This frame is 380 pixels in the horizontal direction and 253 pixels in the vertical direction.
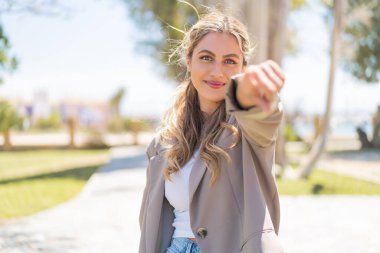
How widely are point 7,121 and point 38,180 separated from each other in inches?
420

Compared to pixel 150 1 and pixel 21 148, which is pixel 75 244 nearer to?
pixel 150 1

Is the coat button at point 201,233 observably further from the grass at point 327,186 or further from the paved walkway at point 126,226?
the grass at point 327,186

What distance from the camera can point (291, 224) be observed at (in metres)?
6.86

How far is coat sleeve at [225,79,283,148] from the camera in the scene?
1.52 meters

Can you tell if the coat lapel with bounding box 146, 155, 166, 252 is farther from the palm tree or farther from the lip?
the palm tree

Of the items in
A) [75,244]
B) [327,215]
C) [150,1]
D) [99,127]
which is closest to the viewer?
[75,244]

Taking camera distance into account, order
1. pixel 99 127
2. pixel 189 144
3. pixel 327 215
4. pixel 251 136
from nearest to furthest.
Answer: pixel 251 136
pixel 189 144
pixel 327 215
pixel 99 127

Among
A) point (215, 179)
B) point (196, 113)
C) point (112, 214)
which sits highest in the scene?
point (196, 113)

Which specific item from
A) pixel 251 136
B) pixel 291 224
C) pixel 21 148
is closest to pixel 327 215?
pixel 291 224

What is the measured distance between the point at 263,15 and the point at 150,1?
960 cm

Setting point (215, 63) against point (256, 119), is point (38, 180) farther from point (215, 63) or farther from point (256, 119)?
point (256, 119)

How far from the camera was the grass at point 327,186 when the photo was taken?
9.66 m

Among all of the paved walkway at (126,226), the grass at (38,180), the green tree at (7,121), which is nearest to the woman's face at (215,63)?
the paved walkway at (126,226)

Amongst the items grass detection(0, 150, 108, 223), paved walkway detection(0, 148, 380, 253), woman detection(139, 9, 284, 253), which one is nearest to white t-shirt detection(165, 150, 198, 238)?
woman detection(139, 9, 284, 253)
